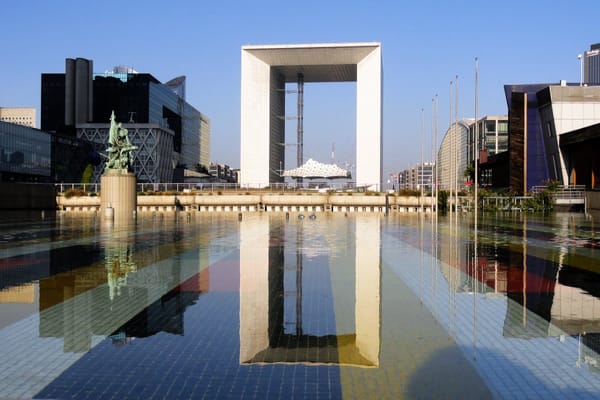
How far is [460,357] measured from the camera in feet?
20.0

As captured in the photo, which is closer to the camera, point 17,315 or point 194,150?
point 17,315

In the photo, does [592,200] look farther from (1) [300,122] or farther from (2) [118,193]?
(1) [300,122]

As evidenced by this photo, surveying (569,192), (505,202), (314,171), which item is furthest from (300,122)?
(569,192)

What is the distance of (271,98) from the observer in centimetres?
8712

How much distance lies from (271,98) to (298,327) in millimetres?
81288

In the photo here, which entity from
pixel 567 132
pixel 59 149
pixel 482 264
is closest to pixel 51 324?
pixel 482 264

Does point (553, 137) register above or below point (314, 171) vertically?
above

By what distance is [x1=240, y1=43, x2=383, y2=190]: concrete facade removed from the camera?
272 feet

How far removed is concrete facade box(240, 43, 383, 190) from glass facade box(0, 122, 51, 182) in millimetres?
30688

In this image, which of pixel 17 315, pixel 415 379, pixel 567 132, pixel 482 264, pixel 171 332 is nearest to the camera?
pixel 415 379

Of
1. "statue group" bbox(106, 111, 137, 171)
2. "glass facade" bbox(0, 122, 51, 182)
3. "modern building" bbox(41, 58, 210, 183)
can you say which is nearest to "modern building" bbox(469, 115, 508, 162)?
"modern building" bbox(41, 58, 210, 183)

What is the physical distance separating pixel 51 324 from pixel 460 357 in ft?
16.1

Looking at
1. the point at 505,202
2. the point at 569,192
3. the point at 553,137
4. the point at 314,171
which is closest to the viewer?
the point at 569,192

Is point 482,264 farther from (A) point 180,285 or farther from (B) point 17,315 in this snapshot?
(B) point 17,315
